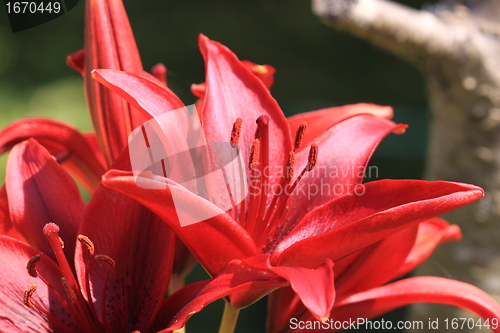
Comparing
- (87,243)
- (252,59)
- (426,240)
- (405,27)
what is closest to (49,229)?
(87,243)

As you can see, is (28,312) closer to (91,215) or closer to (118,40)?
(91,215)

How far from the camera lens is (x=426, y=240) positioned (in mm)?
550

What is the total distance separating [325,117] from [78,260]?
274 mm

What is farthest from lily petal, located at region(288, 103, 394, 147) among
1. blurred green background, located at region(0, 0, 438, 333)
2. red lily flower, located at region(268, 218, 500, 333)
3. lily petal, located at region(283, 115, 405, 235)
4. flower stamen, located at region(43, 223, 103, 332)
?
blurred green background, located at region(0, 0, 438, 333)

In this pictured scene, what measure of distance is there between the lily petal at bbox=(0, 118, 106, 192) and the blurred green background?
1738mm

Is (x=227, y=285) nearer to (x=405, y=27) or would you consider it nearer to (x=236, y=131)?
(x=236, y=131)

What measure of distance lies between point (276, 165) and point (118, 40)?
0.59ft

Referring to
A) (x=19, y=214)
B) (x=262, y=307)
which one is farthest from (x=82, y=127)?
(x=19, y=214)

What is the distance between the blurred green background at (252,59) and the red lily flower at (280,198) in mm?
1836

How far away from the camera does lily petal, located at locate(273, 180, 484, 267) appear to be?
14.7 inches

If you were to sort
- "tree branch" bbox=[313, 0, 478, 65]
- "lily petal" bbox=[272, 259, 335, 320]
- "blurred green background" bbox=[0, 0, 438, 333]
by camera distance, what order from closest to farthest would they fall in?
"lily petal" bbox=[272, 259, 335, 320]
"tree branch" bbox=[313, 0, 478, 65]
"blurred green background" bbox=[0, 0, 438, 333]

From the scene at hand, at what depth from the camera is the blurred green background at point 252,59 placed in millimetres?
2391

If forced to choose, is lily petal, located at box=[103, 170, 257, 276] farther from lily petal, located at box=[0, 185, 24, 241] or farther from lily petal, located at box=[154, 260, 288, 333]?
lily petal, located at box=[0, 185, 24, 241]

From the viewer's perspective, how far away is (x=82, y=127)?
2229mm
